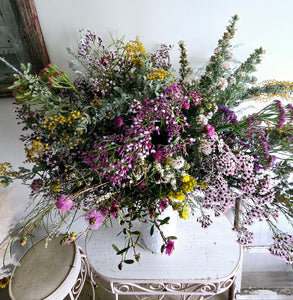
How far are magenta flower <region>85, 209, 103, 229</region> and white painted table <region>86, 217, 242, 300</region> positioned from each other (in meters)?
0.37

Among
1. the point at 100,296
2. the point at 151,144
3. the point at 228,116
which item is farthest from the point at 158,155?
the point at 100,296

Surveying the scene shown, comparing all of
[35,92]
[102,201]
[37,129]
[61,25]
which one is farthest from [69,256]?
[61,25]

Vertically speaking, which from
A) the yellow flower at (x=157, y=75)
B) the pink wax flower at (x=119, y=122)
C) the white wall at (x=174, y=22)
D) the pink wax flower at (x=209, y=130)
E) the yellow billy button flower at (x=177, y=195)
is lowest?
the yellow billy button flower at (x=177, y=195)

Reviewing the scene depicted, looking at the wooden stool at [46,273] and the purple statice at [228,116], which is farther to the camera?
the wooden stool at [46,273]

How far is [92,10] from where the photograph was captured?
1074mm

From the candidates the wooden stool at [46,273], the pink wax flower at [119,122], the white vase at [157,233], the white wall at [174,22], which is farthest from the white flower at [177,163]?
the wooden stool at [46,273]

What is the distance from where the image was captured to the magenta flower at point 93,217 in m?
0.77

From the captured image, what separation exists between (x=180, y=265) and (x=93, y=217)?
526 mm

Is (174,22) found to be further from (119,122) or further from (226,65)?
(119,122)

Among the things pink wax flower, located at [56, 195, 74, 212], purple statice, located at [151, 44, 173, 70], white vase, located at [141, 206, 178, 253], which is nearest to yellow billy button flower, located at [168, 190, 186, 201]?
white vase, located at [141, 206, 178, 253]

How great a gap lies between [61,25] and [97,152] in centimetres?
73

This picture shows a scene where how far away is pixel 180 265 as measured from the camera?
104cm

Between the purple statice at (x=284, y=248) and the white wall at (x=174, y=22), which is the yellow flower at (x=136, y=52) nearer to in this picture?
the white wall at (x=174, y=22)

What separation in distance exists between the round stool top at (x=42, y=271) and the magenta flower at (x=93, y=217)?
544 millimetres
